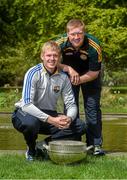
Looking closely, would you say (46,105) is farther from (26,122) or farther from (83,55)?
(83,55)

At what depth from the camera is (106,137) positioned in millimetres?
11805

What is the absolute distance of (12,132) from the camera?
12461 millimetres

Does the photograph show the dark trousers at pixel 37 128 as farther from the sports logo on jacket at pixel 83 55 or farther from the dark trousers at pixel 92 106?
the sports logo on jacket at pixel 83 55

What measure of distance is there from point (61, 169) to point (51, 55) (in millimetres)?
1456

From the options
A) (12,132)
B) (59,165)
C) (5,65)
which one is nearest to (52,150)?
(59,165)

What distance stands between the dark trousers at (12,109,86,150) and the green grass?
324 millimetres

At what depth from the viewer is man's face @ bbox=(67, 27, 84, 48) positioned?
7562mm

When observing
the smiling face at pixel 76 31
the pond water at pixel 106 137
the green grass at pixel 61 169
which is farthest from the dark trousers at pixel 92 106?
the pond water at pixel 106 137

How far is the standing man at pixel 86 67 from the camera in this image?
762 centimetres

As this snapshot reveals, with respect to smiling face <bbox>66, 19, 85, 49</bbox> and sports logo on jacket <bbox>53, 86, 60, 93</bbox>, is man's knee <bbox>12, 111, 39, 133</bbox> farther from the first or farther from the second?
smiling face <bbox>66, 19, 85, 49</bbox>

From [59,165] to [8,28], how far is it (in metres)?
31.6

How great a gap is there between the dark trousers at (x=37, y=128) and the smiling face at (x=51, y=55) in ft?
1.90

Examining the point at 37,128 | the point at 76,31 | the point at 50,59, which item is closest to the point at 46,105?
the point at 37,128

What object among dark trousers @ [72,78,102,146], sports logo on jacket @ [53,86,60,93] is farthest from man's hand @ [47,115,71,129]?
dark trousers @ [72,78,102,146]
